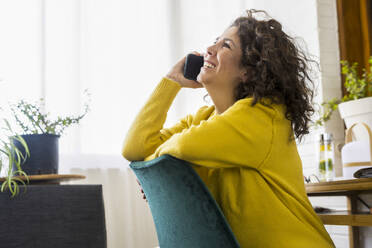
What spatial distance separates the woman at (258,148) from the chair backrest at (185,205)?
0.07 meters

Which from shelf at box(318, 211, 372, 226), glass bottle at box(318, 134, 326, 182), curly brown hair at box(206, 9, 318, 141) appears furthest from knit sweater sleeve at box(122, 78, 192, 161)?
glass bottle at box(318, 134, 326, 182)

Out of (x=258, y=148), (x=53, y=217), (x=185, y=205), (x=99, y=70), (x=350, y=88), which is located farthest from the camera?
(x=99, y=70)

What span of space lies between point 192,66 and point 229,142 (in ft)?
1.81

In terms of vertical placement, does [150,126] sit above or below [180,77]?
below

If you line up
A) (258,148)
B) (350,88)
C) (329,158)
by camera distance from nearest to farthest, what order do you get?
1. (258,148)
2. (329,158)
3. (350,88)

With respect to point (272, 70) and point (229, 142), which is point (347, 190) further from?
point (229, 142)

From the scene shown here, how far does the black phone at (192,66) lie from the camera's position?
1395mm

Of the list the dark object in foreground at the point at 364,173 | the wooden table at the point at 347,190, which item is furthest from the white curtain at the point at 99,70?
the dark object in foreground at the point at 364,173

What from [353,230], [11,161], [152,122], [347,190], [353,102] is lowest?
[353,230]

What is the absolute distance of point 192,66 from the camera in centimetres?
141

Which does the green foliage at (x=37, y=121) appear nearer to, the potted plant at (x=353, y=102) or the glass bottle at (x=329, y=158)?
the glass bottle at (x=329, y=158)

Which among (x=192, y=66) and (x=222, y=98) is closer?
(x=222, y=98)

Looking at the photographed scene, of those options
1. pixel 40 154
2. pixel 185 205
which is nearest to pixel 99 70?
pixel 40 154

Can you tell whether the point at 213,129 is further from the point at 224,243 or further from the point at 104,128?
the point at 104,128
